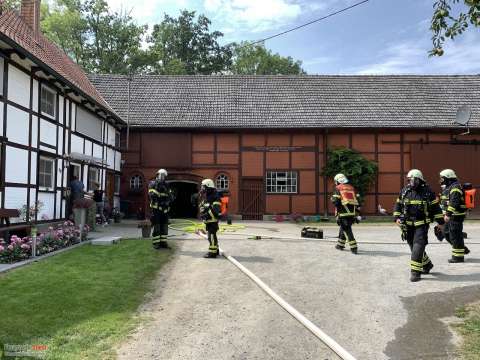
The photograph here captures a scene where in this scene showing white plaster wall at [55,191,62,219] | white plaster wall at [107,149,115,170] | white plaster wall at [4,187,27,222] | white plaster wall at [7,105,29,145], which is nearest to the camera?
white plaster wall at [4,187,27,222]

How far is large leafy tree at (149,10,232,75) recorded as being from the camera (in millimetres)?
45625

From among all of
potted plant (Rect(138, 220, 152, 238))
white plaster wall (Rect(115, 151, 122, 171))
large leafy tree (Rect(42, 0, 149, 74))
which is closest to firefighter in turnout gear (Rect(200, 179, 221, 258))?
potted plant (Rect(138, 220, 152, 238))

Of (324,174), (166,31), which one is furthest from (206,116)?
(166,31)

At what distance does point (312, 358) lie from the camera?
4.30m

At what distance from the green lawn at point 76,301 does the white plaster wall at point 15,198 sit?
2.62 meters

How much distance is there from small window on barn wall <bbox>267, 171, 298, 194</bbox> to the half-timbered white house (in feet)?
27.3

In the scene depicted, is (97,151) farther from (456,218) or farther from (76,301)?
(456,218)

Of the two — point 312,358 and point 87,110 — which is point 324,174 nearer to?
point 87,110

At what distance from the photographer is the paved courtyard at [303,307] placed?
4.56 m

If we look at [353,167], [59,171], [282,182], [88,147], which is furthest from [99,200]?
[353,167]

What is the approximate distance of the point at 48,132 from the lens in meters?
13.2

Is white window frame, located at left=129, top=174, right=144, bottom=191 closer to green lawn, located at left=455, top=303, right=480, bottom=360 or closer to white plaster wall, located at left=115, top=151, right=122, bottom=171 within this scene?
white plaster wall, located at left=115, top=151, right=122, bottom=171

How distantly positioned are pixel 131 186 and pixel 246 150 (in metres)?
6.22

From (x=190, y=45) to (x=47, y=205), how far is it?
3653 cm
